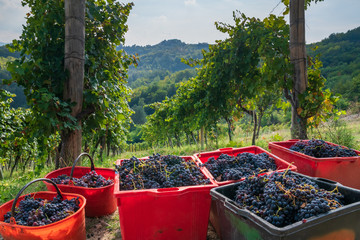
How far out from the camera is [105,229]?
2402 mm

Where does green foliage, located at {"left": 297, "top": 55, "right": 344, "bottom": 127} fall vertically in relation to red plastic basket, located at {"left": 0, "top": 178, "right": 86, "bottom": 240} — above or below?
above

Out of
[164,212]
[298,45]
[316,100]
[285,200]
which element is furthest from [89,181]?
[298,45]

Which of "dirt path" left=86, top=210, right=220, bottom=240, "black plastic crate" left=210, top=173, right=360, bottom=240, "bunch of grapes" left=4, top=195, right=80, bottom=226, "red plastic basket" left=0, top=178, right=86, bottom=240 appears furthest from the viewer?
"dirt path" left=86, top=210, right=220, bottom=240

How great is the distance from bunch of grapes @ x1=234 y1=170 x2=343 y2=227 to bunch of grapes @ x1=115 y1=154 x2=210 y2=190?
0.46 meters

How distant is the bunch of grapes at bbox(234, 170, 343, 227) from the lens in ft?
4.50

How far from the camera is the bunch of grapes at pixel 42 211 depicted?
5.95 ft

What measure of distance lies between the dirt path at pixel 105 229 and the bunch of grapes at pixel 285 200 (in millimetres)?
761

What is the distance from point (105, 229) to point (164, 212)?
37.9 inches

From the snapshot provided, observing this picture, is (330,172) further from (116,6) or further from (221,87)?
(116,6)

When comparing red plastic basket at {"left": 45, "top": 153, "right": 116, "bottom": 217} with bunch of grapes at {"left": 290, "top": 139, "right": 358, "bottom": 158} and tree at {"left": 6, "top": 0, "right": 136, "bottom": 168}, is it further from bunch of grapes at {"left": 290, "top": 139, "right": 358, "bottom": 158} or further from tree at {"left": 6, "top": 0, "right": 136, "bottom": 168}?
bunch of grapes at {"left": 290, "top": 139, "right": 358, "bottom": 158}

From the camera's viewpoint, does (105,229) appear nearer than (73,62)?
Yes

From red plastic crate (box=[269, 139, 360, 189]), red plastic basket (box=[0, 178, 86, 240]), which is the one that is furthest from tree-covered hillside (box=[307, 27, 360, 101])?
red plastic basket (box=[0, 178, 86, 240])

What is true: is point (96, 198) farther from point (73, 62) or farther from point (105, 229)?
point (73, 62)

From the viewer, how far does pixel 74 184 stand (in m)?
2.51
